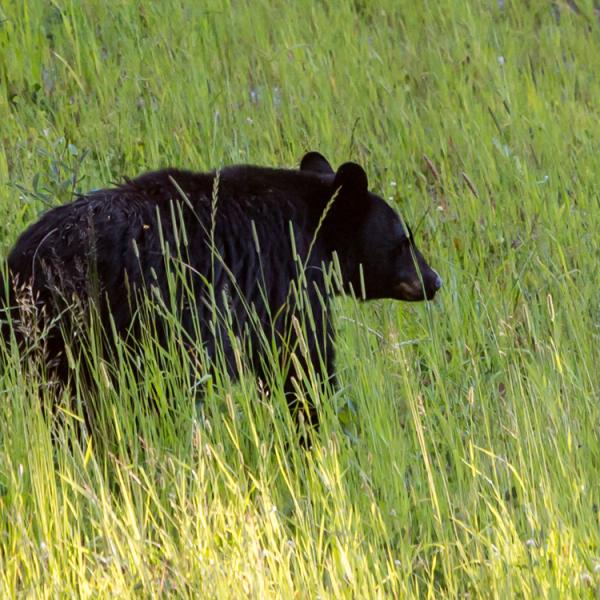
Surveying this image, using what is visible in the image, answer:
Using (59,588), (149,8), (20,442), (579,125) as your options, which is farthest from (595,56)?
(59,588)

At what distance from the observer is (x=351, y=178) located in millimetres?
4941

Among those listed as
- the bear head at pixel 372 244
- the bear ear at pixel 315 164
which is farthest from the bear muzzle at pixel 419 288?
the bear ear at pixel 315 164

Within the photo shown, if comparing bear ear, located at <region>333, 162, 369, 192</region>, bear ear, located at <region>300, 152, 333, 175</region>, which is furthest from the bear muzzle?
bear ear, located at <region>300, 152, 333, 175</region>

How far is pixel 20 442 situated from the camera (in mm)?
3635

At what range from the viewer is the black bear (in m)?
3.98

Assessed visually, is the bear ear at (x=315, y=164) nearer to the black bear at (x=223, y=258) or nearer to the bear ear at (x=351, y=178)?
the black bear at (x=223, y=258)

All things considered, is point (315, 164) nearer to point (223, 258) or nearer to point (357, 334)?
point (223, 258)

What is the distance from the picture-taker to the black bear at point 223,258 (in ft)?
13.1

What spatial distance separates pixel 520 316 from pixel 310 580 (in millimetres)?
2448

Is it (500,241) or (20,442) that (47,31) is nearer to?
(500,241)

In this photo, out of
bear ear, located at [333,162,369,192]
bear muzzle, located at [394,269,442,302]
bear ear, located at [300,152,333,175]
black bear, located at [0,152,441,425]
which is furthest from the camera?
bear ear, located at [300,152,333,175]

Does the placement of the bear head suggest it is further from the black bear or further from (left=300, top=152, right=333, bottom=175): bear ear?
(left=300, top=152, right=333, bottom=175): bear ear

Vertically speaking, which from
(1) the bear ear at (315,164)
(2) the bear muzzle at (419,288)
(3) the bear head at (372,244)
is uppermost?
(1) the bear ear at (315,164)

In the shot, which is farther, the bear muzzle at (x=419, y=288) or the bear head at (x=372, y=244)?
the bear muzzle at (x=419, y=288)
